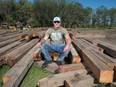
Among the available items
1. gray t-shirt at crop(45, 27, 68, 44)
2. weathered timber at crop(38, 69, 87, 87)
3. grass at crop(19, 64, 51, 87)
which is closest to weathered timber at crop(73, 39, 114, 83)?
weathered timber at crop(38, 69, 87, 87)

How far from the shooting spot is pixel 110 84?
4078 millimetres

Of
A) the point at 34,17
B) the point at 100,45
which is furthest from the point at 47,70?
the point at 34,17

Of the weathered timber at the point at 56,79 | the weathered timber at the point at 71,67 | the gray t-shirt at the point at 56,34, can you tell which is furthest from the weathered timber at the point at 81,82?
the gray t-shirt at the point at 56,34

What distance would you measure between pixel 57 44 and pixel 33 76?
3.96 ft

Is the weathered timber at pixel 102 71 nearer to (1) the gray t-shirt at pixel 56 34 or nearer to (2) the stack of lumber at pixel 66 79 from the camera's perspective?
(2) the stack of lumber at pixel 66 79

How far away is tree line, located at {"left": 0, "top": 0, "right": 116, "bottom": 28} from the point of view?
41.8m

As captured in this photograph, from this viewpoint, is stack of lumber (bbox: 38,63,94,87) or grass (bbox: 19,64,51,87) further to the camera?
grass (bbox: 19,64,51,87)

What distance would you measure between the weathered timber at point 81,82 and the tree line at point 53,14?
3635 cm

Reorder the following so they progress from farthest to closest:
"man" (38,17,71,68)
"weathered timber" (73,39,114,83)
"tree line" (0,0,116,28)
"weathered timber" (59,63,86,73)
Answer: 1. "tree line" (0,0,116,28)
2. "man" (38,17,71,68)
3. "weathered timber" (59,63,86,73)
4. "weathered timber" (73,39,114,83)

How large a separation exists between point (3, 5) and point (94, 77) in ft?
144

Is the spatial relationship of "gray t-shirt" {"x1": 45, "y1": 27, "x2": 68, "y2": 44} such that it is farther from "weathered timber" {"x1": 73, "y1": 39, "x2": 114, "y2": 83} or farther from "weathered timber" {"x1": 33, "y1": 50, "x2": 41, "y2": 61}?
"weathered timber" {"x1": 73, "y1": 39, "x2": 114, "y2": 83}

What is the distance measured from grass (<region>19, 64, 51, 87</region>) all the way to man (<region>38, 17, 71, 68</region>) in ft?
0.80

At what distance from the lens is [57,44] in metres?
5.95

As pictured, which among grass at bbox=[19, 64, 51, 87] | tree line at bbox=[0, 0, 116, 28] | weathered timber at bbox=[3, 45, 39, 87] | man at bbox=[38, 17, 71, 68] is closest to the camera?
weathered timber at bbox=[3, 45, 39, 87]
